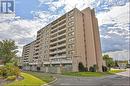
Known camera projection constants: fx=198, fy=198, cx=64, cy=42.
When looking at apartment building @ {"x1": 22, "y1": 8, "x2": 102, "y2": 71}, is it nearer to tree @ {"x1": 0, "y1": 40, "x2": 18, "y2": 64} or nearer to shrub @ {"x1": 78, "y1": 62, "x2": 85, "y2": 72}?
shrub @ {"x1": 78, "y1": 62, "x2": 85, "y2": 72}

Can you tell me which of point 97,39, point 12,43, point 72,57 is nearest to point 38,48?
point 97,39

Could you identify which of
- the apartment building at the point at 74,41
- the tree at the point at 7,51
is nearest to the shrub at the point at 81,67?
the apartment building at the point at 74,41

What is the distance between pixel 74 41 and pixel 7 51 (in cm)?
2943

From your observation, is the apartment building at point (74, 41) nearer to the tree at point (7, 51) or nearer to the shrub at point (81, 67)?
the shrub at point (81, 67)

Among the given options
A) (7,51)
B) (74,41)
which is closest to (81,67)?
(74,41)

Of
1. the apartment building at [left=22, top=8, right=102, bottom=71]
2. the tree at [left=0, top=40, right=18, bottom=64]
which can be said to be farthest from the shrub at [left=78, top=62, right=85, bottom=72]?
the tree at [left=0, top=40, right=18, bottom=64]

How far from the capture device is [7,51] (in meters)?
52.7

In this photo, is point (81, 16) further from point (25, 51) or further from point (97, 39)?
point (25, 51)

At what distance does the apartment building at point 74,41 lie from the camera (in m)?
75.1

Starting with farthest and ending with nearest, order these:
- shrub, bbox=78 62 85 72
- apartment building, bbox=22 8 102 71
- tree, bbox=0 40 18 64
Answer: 1. apartment building, bbox=22 8 102 71
2. shrub, bbox=78 62 85 72
3. tree, bbox=0 40 18 64

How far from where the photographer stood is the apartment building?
246 feet

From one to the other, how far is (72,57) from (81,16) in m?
19.0

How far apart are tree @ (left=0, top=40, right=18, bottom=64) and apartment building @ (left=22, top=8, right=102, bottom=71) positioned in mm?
24716

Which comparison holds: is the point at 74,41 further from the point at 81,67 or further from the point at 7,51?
the point at 7,51
